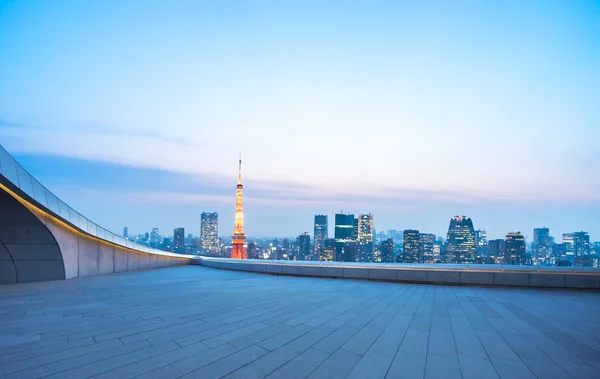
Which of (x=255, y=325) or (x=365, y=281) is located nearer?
(x=255, y=325)

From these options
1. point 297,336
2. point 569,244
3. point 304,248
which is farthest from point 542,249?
point 297,336

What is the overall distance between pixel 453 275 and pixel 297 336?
10093mm

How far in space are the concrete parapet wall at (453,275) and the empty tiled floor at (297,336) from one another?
1610 mm

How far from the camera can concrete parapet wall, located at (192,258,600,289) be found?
1159 centimetres

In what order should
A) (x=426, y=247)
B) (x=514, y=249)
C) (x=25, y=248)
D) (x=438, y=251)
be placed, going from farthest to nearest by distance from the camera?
(x=426, y=247)
(x=438, y=251)
(x=514, y=249)
(x=25, y=248)

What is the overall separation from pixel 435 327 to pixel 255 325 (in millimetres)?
4202

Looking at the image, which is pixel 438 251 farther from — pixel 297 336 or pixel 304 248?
pixel 297 336

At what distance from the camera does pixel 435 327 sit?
21.1 ft

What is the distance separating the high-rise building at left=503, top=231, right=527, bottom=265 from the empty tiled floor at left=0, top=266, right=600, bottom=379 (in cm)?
11795

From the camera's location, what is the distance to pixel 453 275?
12773mm

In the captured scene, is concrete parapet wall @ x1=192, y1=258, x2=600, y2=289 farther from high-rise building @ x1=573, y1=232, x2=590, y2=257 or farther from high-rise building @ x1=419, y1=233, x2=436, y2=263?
high-rise building @ x1=419, y1=233, x2=436, y2=263

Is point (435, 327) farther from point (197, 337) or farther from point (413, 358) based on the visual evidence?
point (197, 337)

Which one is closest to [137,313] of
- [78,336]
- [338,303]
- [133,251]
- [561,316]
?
[78,336]

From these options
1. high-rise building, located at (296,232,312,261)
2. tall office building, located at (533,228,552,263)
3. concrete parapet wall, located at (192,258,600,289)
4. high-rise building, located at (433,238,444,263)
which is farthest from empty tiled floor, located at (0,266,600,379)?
high-rise building, located at (296,232,312,261)
